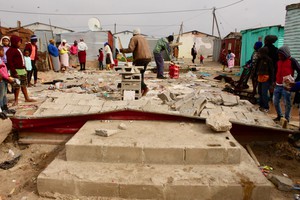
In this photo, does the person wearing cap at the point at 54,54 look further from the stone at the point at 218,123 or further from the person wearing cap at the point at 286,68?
the stone at the point at 218,123

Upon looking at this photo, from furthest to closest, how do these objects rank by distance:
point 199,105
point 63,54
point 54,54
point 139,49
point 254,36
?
point 63,54, point 54,54, point 254,36, point 139,49, point 199,105

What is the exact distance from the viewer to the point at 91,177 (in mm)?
2846

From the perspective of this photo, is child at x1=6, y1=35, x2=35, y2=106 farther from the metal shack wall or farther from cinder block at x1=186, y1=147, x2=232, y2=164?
the metal shack wall

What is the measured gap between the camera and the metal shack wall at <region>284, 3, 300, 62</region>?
791 centimetres

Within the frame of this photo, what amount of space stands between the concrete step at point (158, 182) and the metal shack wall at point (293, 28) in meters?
6.42

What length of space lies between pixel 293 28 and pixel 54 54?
1057 cm

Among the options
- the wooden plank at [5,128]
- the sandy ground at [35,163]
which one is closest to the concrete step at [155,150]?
the sandy ground at [35,163]

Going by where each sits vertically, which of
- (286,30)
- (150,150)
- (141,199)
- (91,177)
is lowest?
(141,199)

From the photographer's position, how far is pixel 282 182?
120 inches

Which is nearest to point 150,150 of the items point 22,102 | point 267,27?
point 22,102

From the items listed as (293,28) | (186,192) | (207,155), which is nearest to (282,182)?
(207,155)

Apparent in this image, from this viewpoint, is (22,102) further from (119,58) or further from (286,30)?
(119,58)

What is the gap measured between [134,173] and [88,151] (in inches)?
25.5

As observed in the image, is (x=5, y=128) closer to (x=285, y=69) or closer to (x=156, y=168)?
(x=156, y=168)
